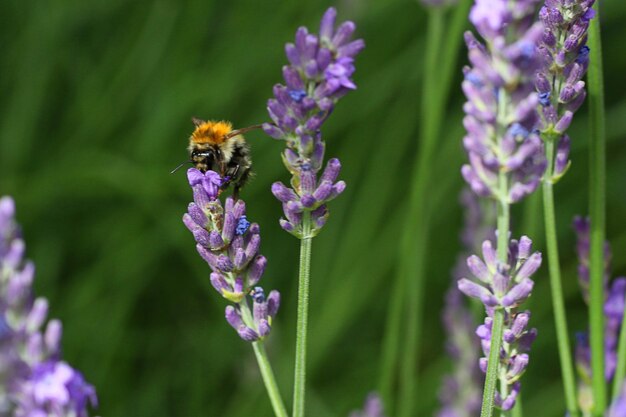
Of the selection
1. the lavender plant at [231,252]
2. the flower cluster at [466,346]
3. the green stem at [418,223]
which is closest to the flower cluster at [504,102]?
the lavender plant at [231,252]

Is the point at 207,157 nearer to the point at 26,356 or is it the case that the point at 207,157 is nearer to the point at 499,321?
the point at 26,356

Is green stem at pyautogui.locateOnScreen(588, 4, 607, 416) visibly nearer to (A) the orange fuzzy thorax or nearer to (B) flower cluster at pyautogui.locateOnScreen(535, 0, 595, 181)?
(B) flower cluster at pyautogui.locateOnScreen(535, 0, 595, 181)

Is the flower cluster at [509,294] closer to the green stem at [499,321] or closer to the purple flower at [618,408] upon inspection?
the green stem at [499,321]

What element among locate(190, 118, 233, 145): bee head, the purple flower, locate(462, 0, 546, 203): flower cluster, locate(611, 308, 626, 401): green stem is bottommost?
the purple flower

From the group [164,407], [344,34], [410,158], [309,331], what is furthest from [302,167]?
[410,158]

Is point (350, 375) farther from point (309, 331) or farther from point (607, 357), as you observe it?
point (607, 357)

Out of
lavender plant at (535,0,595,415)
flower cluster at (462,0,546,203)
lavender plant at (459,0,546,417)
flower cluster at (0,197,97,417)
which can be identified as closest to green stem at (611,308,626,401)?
lavender plant at (535,0,595,415)
